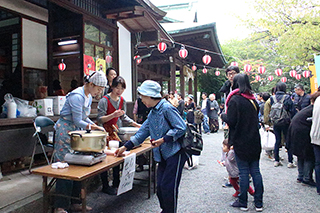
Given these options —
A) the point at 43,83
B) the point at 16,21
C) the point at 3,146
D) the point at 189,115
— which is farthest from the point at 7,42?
the point at 189,115

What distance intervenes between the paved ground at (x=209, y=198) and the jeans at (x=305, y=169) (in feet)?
0.65

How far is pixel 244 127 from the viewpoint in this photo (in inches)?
140

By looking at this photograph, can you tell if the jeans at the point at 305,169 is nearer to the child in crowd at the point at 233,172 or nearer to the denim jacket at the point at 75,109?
the child in crowd at the point at 233,172

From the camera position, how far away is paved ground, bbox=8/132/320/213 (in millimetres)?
3803

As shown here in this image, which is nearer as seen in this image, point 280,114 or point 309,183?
point 309,183

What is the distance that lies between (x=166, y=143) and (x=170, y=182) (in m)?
0.46

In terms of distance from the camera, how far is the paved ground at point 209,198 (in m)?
3.80

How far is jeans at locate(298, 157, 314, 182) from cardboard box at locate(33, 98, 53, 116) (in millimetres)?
5655

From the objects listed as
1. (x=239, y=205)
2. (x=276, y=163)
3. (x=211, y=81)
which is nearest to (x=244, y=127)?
(x=239, y=205)

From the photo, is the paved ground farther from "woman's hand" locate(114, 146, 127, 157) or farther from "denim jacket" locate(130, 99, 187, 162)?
"denim jacket" locate(130, 99, 187, 162)

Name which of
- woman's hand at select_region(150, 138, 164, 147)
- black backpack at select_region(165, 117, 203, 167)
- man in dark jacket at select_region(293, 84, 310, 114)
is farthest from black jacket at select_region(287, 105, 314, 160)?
woman's hand at select_region(150, 138, 164, 147)

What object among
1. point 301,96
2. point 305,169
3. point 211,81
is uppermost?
point 211,81

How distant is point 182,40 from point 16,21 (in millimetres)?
7562

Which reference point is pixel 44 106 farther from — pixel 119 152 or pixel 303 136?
pixel 303 136
